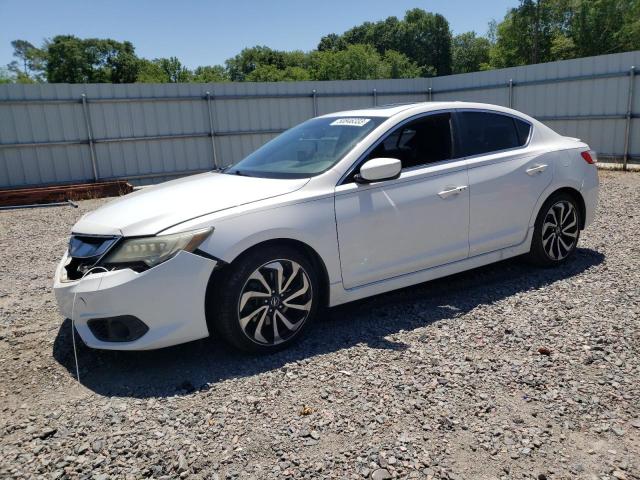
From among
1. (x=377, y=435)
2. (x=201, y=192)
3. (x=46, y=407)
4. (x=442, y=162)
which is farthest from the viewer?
(x=442, y=162)

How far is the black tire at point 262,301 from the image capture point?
11.2 feet

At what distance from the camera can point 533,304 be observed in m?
4.40

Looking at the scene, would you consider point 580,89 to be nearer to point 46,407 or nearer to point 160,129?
point 160,129

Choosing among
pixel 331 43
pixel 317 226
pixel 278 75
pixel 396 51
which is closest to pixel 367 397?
pixel 317 226

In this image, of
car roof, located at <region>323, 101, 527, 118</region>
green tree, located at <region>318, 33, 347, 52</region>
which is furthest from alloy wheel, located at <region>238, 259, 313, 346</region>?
green tree, located at <region>318, 33, 347, 52</region>

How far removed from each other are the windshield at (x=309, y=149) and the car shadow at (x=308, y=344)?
48.9 inches

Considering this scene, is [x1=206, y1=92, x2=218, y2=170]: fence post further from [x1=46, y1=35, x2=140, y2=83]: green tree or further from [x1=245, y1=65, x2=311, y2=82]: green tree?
[x1=46, y1=35, x2=140, y2=83]: green tree

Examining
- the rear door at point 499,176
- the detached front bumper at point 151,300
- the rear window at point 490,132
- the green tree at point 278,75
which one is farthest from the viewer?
the green tree at point 278,75

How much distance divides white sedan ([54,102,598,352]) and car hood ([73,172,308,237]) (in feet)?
0.05

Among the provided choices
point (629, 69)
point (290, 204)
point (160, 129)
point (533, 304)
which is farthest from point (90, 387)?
point (629, 69)

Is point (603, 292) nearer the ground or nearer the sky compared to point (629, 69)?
nearer the ground

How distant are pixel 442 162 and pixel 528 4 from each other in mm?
55151

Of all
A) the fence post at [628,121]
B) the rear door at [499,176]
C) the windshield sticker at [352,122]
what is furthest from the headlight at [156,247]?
the fence post at [628,121]

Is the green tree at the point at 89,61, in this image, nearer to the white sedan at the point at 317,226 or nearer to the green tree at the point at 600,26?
→ the green tree at the point at 600,26
